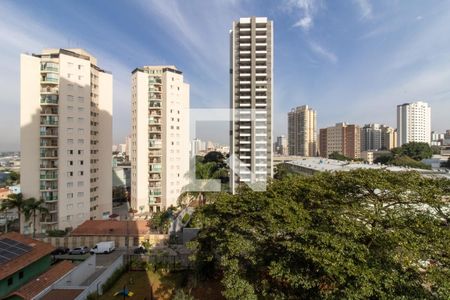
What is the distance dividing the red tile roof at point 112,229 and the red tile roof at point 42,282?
8.17 meters

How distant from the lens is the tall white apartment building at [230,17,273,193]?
36.2m

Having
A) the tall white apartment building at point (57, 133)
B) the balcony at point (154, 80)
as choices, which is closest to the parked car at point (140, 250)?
the tall white apartment building at point (57, 133)

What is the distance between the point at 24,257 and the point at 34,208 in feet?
44.0

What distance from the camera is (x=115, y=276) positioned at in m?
14.6

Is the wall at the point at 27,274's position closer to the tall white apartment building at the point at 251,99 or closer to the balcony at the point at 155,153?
the balcony at the point at 155,153

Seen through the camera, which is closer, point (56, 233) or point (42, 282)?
point (42, 282)

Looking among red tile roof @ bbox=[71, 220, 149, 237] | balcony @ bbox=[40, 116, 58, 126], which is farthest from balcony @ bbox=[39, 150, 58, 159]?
red tile roof @ bbox=[71, 220, 149, 237]

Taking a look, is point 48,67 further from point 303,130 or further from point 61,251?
point 303,130

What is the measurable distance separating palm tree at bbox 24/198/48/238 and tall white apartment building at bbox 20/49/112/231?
0.80 meters

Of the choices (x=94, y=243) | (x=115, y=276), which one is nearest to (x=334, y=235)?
(x=115, y=276)

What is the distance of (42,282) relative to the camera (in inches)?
460

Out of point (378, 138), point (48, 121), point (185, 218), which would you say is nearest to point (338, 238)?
point (185, 218)

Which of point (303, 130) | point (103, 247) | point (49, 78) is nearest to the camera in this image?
point (103, 247)

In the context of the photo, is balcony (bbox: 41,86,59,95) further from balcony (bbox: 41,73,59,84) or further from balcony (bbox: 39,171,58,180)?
balcony (bbox: 39,171,58,180)
